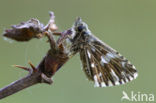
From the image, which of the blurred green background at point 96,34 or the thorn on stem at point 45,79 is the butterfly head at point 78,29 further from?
the blurred green background at point 96,34

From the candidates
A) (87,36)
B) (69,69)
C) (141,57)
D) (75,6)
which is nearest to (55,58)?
(87,36)

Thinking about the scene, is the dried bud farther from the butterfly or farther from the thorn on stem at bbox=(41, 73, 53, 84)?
the butterfly

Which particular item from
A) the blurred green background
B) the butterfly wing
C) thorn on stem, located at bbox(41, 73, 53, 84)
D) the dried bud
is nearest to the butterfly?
the butterfly wing

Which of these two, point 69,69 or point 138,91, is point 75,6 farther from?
point 138,91

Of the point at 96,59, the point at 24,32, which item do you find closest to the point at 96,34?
the point at 96,59

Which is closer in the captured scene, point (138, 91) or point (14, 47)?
point (138, 91)

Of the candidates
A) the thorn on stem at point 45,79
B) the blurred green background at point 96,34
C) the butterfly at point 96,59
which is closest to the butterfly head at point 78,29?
the butterfly at point 96,59
